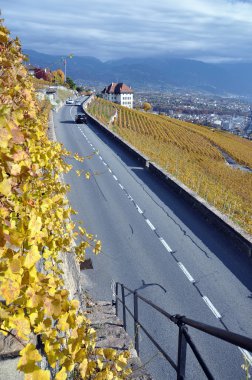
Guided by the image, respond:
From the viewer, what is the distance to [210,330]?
7.04ft

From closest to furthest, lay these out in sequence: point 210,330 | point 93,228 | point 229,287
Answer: point 210,330, point 229,287, point 93,228

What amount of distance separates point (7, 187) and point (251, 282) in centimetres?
926

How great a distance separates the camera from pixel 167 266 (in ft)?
35.3

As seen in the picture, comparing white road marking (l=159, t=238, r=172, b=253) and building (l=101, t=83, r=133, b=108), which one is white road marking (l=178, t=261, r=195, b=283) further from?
building (l=101, t=83, r=133, b=108)

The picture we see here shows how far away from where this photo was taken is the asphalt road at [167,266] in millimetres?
7523

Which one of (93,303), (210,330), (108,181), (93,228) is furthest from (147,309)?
(108,181)

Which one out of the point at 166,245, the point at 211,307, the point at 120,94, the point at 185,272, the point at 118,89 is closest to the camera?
the point at 211,307

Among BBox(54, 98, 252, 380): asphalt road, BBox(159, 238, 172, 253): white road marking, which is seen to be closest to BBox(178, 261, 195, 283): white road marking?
BBox(54, 98, 252, 380): asphalt road

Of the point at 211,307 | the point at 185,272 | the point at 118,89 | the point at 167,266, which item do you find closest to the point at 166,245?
the point at 167,266

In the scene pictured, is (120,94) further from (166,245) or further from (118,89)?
(166,245)

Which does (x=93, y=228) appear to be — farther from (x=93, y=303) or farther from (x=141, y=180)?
(x=141, y=180)

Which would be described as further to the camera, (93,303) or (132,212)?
(132,212)

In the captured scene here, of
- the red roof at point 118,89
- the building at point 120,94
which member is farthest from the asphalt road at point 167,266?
the red roof at point 118,89

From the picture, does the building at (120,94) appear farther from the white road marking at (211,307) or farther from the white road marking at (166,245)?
the white road marking at (211,307)
